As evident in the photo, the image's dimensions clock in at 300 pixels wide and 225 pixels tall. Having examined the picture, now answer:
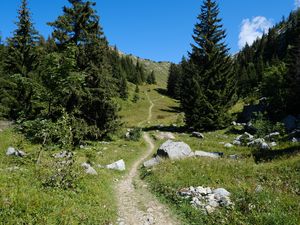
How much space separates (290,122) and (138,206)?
22.7m

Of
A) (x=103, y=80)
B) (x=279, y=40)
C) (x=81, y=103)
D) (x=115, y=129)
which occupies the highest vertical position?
(x=279, y=40)

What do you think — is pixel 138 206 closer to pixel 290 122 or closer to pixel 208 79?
pixel 290 122

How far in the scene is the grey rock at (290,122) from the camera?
27.5m

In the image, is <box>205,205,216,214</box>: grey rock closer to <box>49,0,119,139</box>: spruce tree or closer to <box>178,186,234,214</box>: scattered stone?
<box>178,186,234,214</box>: scattered stone

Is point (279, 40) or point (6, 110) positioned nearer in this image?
point (6, 110)

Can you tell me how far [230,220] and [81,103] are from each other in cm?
1985

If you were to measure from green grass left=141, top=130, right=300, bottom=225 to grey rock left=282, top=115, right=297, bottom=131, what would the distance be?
31.3ft

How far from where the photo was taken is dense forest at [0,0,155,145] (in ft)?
55.0

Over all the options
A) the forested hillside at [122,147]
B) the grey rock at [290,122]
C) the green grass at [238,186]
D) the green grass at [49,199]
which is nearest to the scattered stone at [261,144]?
the forested hillside at [122,147]

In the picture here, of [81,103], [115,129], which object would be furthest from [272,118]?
[81,103]

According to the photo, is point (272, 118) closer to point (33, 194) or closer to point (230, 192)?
point (230, 192)

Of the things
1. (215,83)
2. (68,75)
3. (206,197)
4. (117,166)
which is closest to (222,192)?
(206,197)

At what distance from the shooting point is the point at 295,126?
90.1ft

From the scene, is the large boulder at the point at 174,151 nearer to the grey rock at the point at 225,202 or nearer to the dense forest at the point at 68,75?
the dense forest at the point at 68,75
